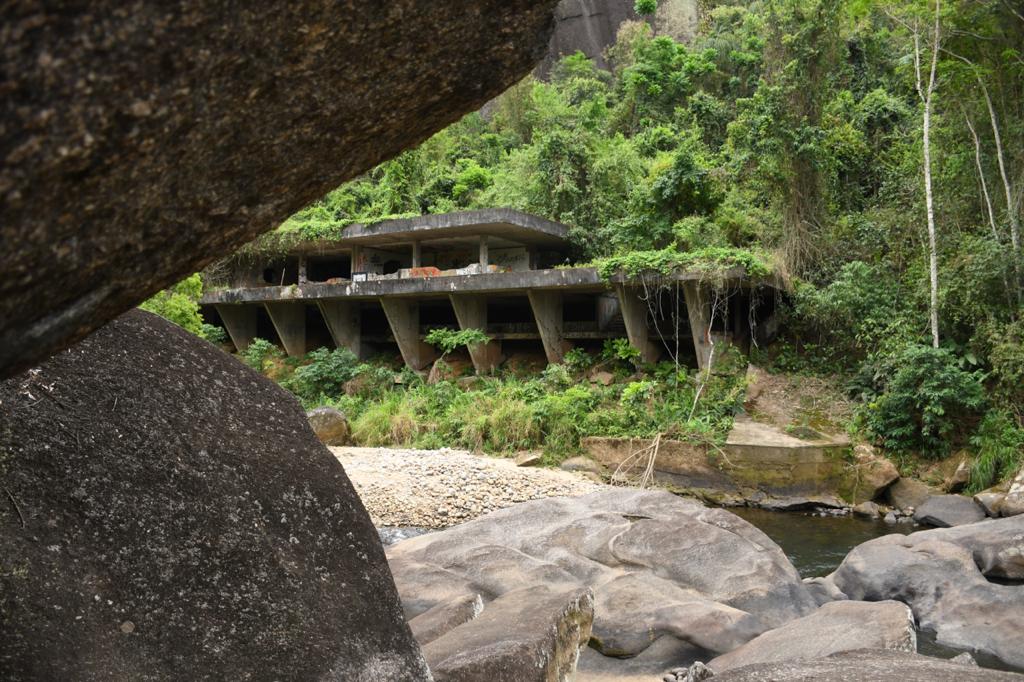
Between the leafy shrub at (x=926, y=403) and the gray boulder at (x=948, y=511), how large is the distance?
71.4 inches

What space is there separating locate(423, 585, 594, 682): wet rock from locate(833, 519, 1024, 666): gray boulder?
14.7 feet

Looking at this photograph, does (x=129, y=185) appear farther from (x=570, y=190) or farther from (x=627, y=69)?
(x=627, y=69)

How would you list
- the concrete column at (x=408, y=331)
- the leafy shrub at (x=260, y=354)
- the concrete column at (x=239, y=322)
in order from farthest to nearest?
the concrete column at (x=239, y=322) → the leafy shrub at (x=260, y=354) → the concrete column at (x=408, y=331)

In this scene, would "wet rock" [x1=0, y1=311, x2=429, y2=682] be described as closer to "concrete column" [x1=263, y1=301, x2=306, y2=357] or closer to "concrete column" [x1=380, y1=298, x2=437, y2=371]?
"concrete column" [x1=380, y1=298, x2=437, y2=371]

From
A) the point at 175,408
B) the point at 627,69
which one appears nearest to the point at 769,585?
the point at 175,408

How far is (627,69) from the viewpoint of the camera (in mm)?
30531

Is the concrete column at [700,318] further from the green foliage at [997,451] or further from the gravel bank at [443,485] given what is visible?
the green foliage at [997,451]

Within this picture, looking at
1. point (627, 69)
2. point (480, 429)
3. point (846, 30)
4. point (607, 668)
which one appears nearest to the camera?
point (607, 668)

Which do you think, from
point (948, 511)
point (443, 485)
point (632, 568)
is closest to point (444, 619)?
point (632, 568)

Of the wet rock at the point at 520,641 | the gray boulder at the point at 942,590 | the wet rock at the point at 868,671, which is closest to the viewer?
the wet rock at the point at 868,671

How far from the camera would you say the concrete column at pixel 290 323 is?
24.6 metres

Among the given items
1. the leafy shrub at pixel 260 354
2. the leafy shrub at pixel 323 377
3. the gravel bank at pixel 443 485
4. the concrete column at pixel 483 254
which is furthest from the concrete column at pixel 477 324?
the leafy shrub at pixel 260 354

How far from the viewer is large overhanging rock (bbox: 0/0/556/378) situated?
3.79ft

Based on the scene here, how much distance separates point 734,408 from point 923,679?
13.9 m
